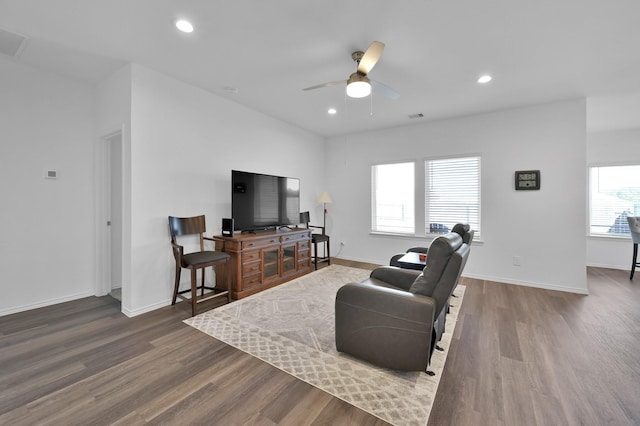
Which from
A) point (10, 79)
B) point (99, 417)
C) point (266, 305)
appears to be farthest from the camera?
point (266, 305)

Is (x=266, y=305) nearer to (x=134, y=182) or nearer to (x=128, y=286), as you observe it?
(x=128, y=286)

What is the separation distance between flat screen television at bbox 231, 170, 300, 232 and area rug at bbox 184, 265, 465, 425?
3.57 feet

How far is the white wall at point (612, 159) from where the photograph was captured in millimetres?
5214

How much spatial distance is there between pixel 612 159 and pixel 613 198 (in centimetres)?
79

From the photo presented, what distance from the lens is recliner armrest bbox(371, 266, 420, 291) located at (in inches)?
105

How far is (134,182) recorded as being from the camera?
3047 mm

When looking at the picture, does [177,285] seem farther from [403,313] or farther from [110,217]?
[403,313]

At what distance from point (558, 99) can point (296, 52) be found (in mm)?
3946

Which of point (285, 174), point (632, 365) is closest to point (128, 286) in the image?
point (285, 174)

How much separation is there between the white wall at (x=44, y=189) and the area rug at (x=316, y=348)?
1940mm

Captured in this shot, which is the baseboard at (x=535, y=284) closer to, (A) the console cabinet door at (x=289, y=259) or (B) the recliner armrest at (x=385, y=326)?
(A) the console cabinet door at (x=289, y=259)

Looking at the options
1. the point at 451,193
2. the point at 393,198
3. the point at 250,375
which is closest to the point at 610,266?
the point at 451,193

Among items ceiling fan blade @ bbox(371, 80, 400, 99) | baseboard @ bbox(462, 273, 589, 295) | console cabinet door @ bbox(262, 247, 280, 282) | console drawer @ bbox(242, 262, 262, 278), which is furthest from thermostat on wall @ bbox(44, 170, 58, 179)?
baseboard @ bbox(462, 273, 589, 295)

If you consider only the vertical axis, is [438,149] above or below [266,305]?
above
